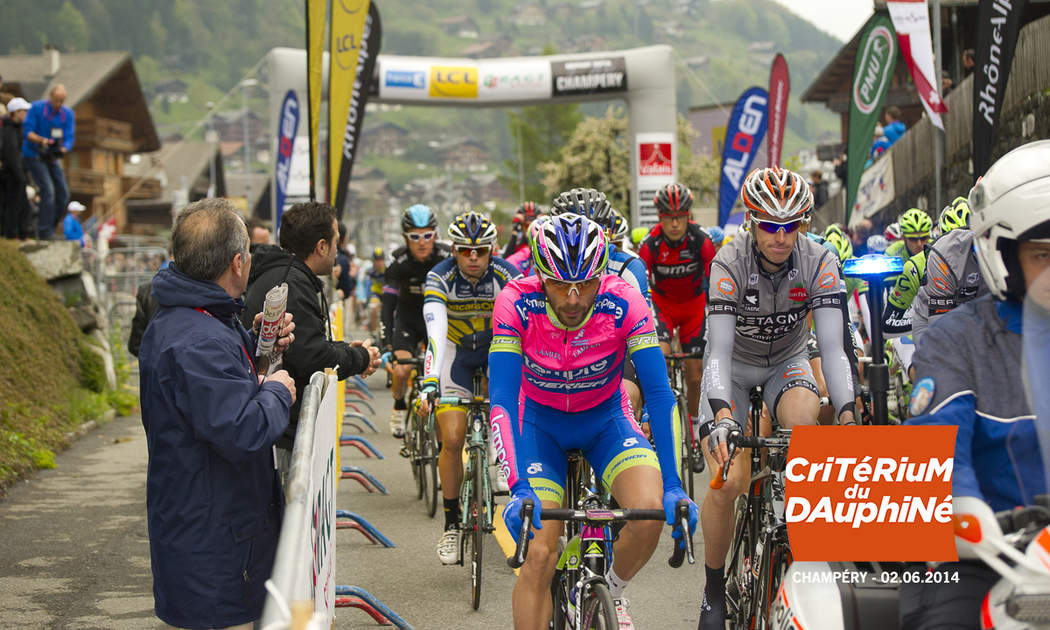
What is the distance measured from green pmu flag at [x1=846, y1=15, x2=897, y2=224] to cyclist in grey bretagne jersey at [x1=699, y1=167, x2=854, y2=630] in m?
9.39

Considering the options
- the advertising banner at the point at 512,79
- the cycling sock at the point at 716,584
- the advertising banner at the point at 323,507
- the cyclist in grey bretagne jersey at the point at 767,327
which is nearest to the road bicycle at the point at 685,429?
the cyclist in grey bretagne jersey at the point at 767,327

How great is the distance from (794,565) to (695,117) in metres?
58.8

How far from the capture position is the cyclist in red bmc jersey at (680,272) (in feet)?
34.9

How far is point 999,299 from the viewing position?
318cm

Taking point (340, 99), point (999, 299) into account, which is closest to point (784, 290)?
point (999, 299)

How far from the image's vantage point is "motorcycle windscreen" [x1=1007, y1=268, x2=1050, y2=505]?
300 cm

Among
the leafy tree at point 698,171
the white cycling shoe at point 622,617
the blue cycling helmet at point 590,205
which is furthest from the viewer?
the leafy tree at point 698,171

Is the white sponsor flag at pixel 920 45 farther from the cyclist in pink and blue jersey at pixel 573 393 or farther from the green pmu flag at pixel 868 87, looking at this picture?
the cyclist in pink and blue jersey at pixel 573 393

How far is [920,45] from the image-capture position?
507 inches

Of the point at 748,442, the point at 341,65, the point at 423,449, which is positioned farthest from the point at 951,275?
the point at 341,65

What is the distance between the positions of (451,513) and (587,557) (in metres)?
3.66

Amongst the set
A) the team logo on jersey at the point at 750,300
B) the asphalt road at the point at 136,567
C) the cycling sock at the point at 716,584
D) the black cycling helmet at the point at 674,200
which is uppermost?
the black cycling helmet at the point at 674,200
